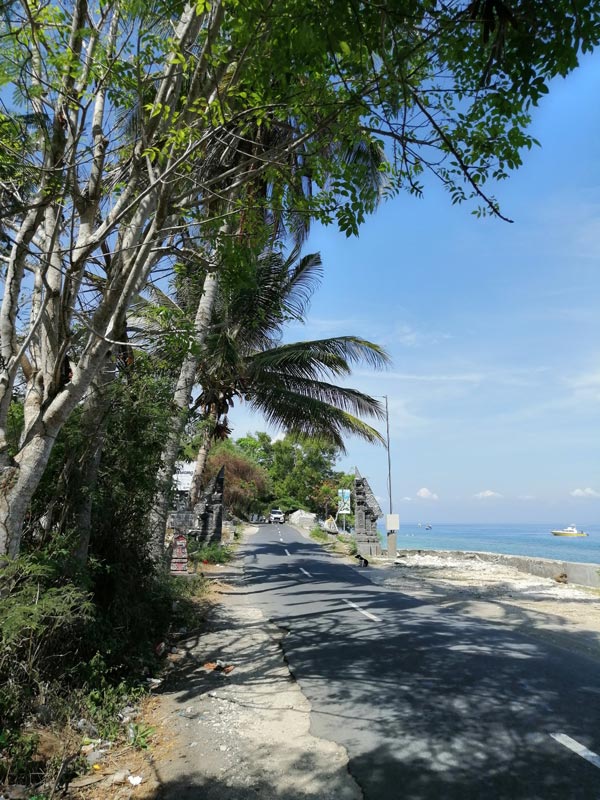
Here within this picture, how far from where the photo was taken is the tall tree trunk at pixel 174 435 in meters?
8.54

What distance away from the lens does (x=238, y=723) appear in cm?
534

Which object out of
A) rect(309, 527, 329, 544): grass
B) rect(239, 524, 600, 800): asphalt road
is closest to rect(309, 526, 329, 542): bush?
rect(309, 527, 329, 544): grass

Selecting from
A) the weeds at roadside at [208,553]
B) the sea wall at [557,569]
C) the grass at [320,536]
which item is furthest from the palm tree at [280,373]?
the grass at [320,536]

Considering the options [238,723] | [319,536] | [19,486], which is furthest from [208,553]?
[319,536]

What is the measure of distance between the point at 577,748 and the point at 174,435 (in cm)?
689

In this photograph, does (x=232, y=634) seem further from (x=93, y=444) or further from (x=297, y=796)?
(x=297, y=796)

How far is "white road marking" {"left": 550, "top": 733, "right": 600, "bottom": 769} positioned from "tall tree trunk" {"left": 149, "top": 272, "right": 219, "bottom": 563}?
450cm

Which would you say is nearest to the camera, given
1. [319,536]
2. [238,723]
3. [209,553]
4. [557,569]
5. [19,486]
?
[19,486]

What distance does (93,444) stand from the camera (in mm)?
6258

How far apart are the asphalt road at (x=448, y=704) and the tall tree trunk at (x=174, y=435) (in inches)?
103

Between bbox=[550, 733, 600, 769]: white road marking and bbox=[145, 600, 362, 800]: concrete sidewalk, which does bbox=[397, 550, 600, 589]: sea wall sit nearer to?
bbox=[145, 600, 362, 800]: concrete sidewalk

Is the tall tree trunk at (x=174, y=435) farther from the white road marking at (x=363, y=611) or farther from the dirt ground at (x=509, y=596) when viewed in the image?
the dirt ground at (x=509, y=596)

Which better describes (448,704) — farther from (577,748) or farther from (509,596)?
(509,596)

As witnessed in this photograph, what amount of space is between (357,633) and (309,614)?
2.02 meters
